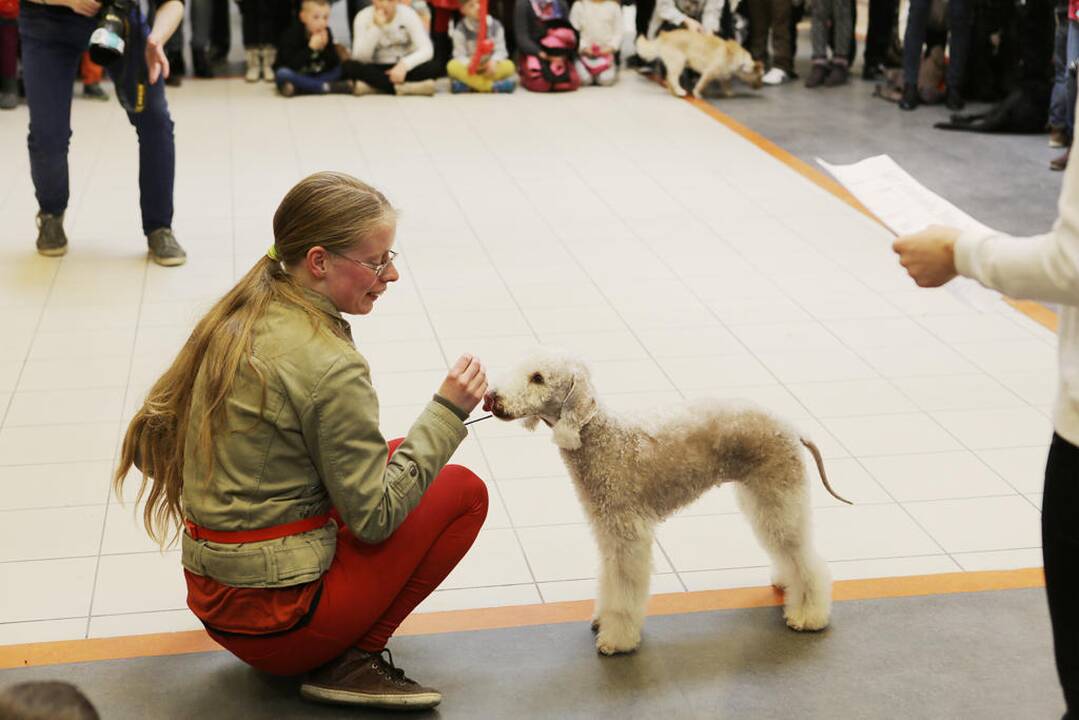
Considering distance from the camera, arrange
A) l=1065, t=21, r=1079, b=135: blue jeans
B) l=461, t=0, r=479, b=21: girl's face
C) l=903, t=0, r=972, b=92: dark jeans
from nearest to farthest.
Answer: l=1065, t=21, r=1079, b=135: blue jeans < l=903, t=0, r=972, b=92: dark jeans < l=461, t=0, r=479, b=21: girl's face

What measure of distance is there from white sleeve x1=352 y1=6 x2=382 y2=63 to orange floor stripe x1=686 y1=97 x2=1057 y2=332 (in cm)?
239

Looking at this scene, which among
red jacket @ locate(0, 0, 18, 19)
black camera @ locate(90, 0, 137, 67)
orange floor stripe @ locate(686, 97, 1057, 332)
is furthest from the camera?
red jacket @ locate(0, 0, 18, 19)

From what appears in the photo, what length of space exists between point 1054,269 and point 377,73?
324 inches

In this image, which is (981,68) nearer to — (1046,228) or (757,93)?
(757,93)

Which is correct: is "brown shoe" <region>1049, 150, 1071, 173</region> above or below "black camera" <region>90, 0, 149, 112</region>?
below

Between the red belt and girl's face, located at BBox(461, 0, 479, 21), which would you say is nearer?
the red belt

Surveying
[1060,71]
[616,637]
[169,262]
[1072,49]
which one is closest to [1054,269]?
[616,637]

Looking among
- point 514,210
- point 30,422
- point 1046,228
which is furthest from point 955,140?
point 30,422

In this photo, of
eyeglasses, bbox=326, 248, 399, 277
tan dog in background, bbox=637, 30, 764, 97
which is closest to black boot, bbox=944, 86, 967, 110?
tan dog in background, bbox=637, 30, 764, 97

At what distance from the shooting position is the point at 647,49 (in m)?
10.1

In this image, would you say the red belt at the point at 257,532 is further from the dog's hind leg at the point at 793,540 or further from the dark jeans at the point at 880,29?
the dark jeans at the point at 880,29

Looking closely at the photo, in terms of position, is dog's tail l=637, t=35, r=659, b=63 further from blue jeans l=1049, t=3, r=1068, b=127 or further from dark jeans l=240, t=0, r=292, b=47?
blue jeans l=1049, t=3, r=1068, b=127

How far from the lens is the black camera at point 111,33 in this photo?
4.90m

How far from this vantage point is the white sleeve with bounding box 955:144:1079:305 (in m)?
1.65
